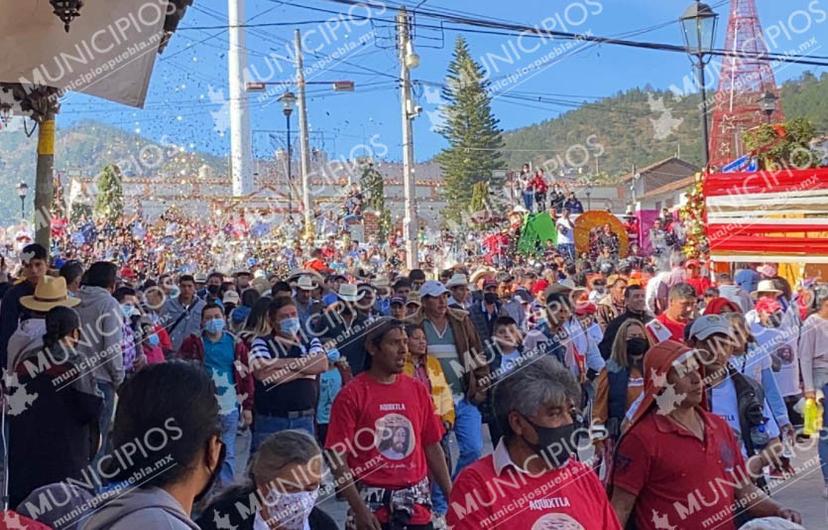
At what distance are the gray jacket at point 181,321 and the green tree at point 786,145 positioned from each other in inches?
372

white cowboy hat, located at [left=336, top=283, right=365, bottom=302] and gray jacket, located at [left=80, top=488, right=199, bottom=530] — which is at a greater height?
gray jacket, located at [left=80, top=488, right=199, bottom=530]

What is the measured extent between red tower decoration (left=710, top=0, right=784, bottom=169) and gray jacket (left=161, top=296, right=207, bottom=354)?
1191 centimetres

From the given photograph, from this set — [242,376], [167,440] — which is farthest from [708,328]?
[242,376]

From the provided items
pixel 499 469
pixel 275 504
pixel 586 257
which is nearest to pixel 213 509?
pixel 275 504

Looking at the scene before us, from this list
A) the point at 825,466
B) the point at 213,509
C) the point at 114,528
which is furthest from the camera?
the point at 825,466

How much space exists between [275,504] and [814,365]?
6093 millimetres

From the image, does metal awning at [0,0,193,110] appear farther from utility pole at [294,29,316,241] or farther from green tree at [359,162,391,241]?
green tree at [359,162,391,241]

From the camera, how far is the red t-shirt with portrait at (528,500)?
3104mm

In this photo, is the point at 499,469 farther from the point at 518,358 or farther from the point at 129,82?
the point at 129,82

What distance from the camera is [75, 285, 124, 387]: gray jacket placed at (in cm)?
685

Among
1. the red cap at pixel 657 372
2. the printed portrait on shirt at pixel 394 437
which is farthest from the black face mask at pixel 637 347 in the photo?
the red cap at pixel 657 372

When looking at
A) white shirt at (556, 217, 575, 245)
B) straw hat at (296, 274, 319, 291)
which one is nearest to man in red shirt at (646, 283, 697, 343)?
straw hat at (296, 274, 319, 291)

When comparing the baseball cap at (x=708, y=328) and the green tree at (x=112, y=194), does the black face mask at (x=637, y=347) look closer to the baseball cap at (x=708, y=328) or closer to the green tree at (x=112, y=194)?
the baseball cap at (x=708, y=328)

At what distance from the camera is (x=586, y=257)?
22656 millimetres
